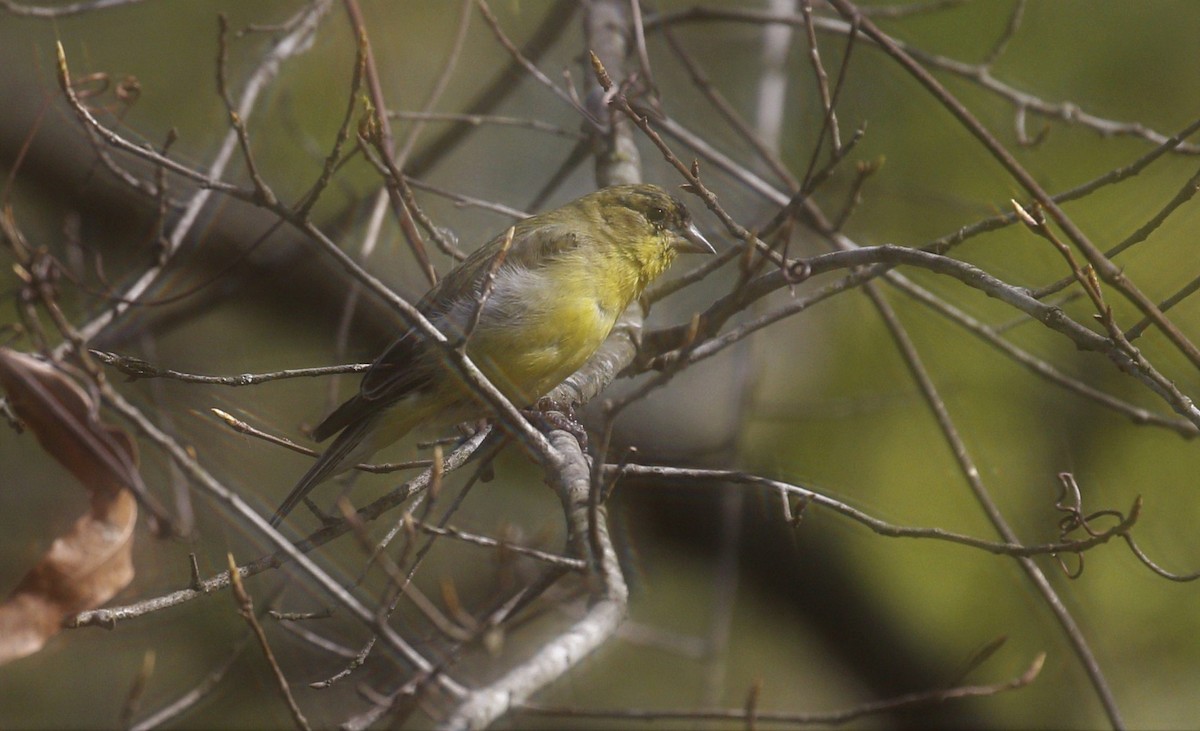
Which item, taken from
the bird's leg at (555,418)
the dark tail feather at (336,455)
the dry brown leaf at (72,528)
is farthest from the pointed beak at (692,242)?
the dry brown leaf at (72,528)

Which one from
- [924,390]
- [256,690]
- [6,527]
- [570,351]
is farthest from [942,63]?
[6,527]

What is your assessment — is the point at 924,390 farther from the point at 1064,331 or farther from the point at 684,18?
the point at 684,18

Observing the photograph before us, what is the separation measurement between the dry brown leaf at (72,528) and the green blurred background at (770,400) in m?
2.08

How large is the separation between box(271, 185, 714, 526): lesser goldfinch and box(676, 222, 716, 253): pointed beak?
0.35m

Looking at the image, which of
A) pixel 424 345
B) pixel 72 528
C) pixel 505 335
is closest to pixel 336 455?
pixel 424 345

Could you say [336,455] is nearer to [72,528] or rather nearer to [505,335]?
[505,335]

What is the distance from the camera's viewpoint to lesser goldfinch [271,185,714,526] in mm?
4027

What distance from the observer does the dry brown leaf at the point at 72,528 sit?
2725 mm

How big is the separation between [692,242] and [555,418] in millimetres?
1393

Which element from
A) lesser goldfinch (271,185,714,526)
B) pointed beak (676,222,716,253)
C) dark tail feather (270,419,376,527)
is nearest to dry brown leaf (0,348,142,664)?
lesser goldfinch (271,185,714,526)

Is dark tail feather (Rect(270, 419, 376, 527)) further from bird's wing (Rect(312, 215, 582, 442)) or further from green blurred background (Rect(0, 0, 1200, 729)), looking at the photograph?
green blurred background (Rect(0, 0, 1200, 729))

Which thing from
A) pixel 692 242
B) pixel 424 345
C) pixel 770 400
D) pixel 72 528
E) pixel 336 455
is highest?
pixel 692 242

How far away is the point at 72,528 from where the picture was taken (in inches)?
115

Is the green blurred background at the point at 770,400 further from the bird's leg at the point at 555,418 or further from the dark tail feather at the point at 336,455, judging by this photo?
the bird's leg at the point at 555,418
